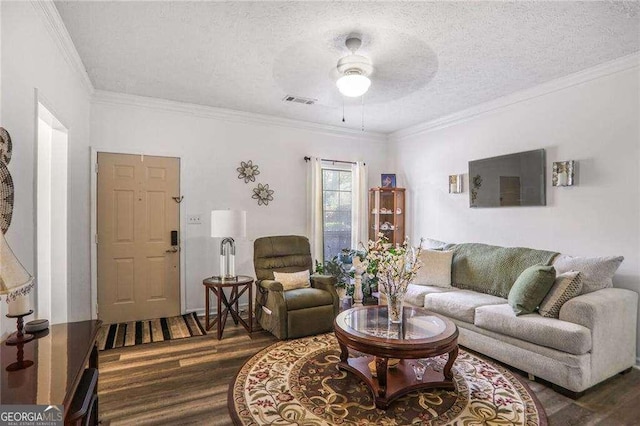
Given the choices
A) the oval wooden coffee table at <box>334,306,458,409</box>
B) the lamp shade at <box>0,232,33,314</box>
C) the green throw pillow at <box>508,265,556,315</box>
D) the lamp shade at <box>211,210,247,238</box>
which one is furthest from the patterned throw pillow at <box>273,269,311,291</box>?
the lamp shade at <box>0,232,33,314</box>

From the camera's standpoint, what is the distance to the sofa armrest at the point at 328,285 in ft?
12.8

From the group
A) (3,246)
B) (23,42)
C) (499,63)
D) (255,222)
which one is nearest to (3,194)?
(3,246)

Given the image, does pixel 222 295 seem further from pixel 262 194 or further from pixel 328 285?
pixel 262 194

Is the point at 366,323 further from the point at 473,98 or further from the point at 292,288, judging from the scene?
the point at 473,98

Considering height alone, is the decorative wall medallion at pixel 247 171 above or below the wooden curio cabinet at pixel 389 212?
above

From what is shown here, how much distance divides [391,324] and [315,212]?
274cm

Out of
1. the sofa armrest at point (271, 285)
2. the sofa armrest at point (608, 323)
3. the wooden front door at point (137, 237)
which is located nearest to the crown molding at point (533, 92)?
the sofa armrest at point (608, 323)

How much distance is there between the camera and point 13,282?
1.38 metres

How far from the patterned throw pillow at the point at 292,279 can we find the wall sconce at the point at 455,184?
93.7 inches

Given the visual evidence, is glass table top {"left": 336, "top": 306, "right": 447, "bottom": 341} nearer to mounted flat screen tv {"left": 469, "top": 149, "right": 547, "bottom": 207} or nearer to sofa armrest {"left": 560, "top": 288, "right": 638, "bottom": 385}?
sofa armrest {"left": 560, "top": 288, "right": 638, "bottom": 385}

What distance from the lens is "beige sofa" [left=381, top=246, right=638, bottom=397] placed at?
253 centimetres

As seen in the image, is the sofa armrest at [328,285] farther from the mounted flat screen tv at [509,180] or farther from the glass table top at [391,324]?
the mounted flat screen tv at [509,180]

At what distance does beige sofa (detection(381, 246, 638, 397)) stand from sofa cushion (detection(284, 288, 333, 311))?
1.51 metres

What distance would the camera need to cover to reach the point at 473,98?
416 cm
